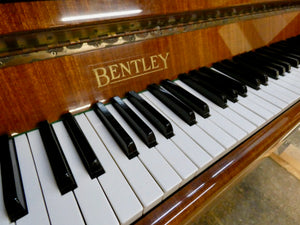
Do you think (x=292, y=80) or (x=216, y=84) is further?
(x=292, y=80)

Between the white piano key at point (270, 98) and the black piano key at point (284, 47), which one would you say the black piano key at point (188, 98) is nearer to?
the white piano key at point (270, 98)

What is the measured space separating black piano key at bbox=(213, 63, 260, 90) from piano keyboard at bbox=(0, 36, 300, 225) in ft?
0.23

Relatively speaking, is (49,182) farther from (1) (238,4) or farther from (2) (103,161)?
(1) (238,4)

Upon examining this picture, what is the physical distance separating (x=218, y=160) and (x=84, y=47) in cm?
67

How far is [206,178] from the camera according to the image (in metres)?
0.66

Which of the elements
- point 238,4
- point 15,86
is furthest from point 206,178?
point 238,4

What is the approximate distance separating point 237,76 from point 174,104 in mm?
491

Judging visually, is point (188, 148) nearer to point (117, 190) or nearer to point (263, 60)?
point (117, 190)

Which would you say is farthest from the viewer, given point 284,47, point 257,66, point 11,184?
point 284,47

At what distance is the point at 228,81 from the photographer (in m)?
1.04

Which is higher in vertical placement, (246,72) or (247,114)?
(246,72)

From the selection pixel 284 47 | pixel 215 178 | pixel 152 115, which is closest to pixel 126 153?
pixel 152 115

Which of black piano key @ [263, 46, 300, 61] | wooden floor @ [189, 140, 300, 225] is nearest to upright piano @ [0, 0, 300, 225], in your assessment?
black piano key @ [263, 46, 300, 61]

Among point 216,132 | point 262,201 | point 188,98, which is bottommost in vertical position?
point 262,201
